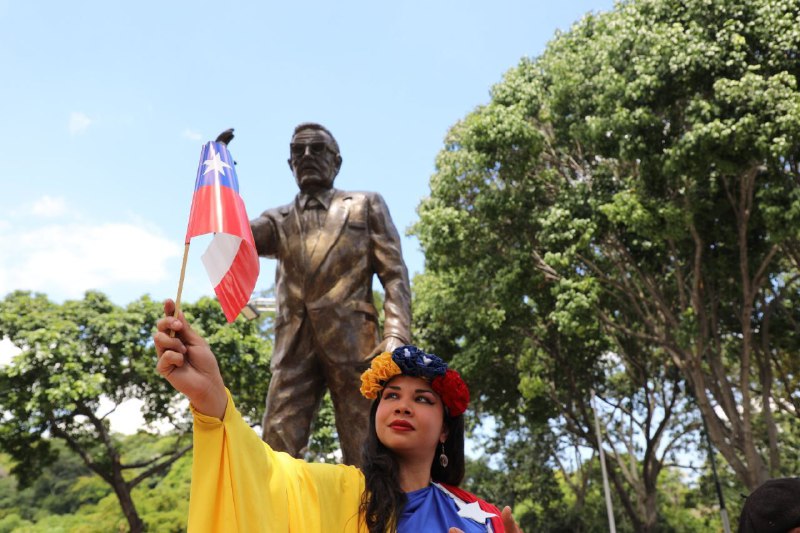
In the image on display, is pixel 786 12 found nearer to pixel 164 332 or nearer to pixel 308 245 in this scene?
pixel 308 245

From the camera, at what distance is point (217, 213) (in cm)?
243

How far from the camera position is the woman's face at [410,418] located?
99.0 inches

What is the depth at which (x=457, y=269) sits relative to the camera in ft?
52.1

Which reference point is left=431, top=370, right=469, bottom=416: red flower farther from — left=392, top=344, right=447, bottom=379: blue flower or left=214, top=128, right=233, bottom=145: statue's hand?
left=214, top=128, right=233, bottom=145: statue's hand

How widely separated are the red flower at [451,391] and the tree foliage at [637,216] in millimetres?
8990

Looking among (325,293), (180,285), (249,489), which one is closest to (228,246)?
(180,285)

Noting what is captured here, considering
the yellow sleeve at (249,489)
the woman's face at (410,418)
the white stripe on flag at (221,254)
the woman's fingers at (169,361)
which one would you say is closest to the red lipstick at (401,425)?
the woman's face at (410,418)

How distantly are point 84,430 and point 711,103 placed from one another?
14731mm

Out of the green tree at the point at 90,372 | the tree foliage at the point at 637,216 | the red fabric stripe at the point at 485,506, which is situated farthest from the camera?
the green tree at the point at 90,372

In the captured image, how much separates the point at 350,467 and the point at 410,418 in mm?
304

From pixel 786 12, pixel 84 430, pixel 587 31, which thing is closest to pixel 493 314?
pixel 587 31

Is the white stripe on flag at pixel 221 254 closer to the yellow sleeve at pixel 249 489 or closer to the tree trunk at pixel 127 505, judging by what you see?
the yellow sleeve at pixel 249 489

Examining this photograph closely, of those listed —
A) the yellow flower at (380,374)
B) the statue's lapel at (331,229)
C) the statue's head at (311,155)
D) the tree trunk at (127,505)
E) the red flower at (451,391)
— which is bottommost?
the red flower at (451,391)

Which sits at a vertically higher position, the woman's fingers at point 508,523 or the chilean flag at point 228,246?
the chilean flag at point 228,246
